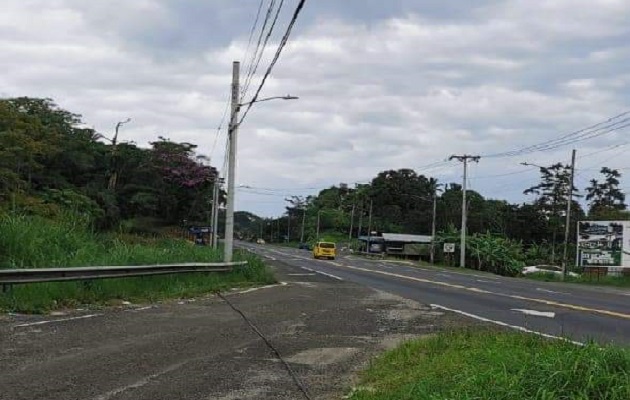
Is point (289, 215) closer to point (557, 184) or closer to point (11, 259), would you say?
Result: point (557, 184)

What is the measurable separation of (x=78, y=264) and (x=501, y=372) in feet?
41.9

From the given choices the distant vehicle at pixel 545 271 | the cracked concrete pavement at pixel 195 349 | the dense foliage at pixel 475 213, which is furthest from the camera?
the dense foliage at pixel 475 213

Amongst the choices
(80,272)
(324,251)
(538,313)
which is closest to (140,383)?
(80,272)

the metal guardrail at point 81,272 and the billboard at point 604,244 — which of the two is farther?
the billboard at point 604,244

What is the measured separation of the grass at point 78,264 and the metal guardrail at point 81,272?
0.24 metres

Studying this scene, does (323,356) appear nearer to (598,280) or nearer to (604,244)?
(598,280)

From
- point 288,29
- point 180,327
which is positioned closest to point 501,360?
point 180,327

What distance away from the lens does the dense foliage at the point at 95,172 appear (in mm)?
43281

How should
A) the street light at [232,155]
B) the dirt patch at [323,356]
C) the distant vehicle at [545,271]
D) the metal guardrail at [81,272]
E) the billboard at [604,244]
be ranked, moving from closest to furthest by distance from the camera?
the dirt patch at [323,356] < the metal guardrail at [81,272] < the street light at [232,155] < the billboard at [604,244] < the distant vehicle at [545,271]

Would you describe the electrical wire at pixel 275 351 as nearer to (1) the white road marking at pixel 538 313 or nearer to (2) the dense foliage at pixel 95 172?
(1) the white road marking at pixel 538 313

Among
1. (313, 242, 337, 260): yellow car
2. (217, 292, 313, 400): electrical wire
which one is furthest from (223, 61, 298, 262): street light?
(313, 242, 337, 260): yellow car

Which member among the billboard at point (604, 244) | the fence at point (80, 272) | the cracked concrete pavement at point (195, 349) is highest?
the billboard at point (604, 244)

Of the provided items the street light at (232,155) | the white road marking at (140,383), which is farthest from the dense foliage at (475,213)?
the white road marking at (140,383)

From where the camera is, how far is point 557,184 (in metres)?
110
